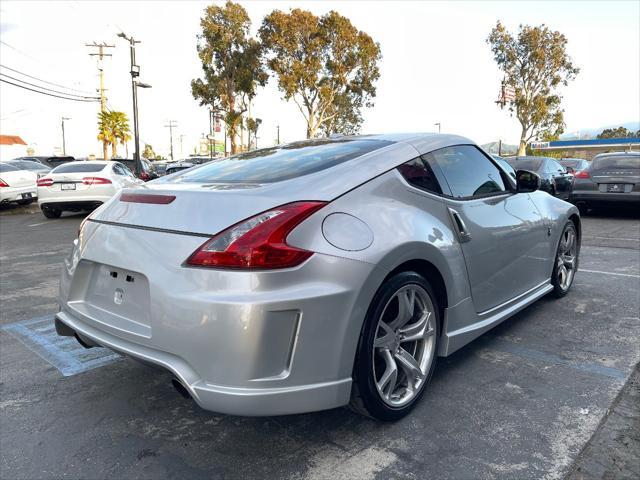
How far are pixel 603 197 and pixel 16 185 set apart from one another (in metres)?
14.9

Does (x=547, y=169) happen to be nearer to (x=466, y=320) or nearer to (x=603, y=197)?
(x=603, y=197)

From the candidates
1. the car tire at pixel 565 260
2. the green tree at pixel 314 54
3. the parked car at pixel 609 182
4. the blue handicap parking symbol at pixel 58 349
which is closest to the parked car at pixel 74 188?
the blue handicap parking symbol at pixel 58 349

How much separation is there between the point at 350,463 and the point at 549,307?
2.90 m

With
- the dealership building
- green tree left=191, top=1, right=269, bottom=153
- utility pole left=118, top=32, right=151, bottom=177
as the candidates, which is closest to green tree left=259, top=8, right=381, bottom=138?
green tree left=191, top=1, right=269, bottom=153

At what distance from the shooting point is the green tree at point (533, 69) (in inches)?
1334

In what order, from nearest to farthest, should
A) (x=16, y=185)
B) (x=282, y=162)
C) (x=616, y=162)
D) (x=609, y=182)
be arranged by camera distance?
(x=282, y=162) < (x=609, y=182) < (x=616, y=162) < (x=16, y=185)

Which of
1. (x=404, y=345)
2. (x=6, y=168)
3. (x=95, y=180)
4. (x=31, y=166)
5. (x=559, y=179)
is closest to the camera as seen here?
(x=404, y=345)

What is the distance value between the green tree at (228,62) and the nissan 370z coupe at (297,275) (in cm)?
3106

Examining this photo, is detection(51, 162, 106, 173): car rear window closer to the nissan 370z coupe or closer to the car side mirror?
the nissan 370z coupe

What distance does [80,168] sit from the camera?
468 inches

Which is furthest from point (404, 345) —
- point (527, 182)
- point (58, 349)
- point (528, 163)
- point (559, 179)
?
point (559, 179)

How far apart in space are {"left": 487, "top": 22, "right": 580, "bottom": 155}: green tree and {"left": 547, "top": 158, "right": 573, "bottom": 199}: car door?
22649 mm

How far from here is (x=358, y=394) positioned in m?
2.25

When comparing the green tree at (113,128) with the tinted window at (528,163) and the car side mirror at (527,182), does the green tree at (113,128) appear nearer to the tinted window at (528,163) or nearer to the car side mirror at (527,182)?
the tinted window at (528,163)
